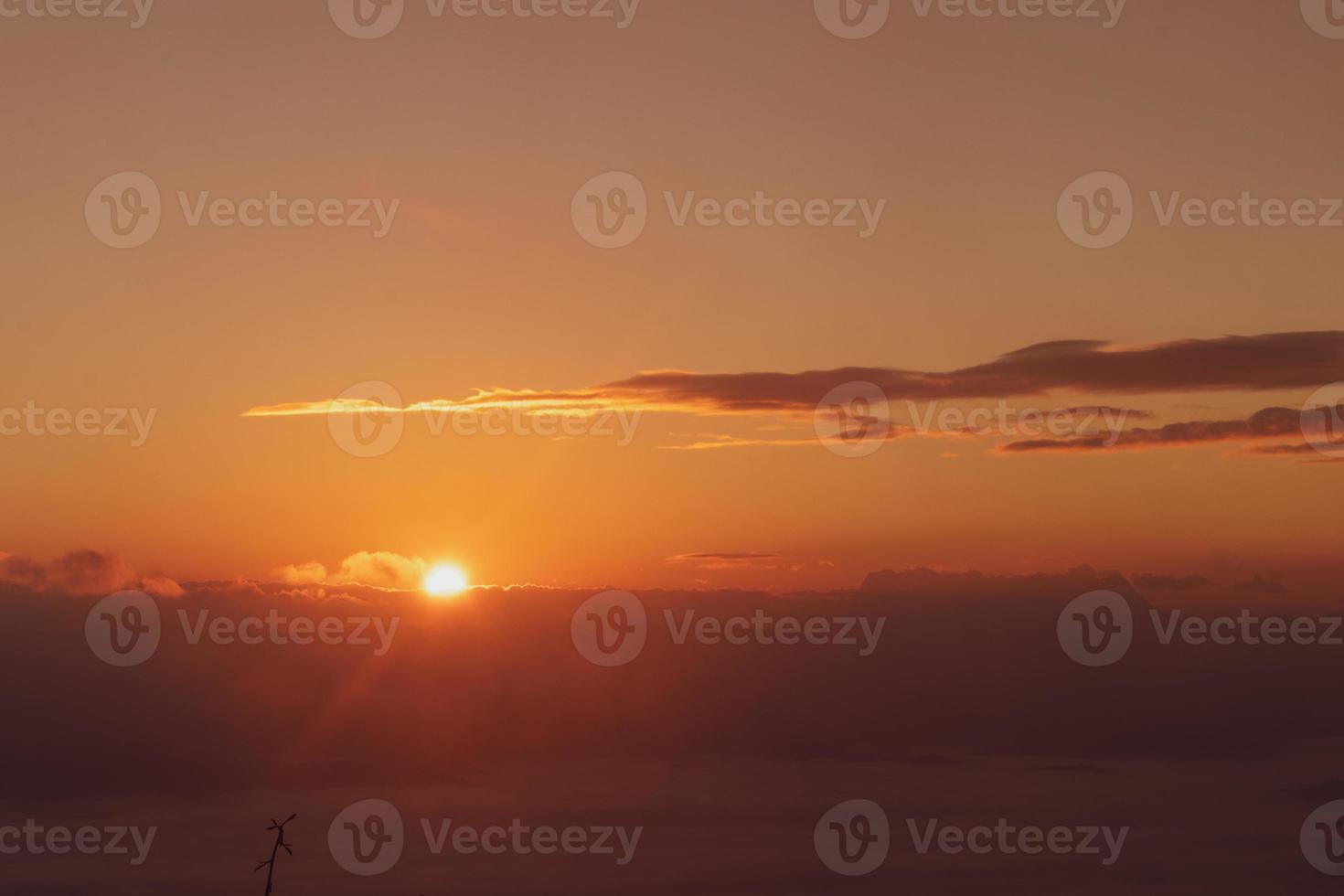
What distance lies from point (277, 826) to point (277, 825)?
421mm

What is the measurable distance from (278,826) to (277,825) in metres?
0.31

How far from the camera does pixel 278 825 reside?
99.5ft

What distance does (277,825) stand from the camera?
30109 mm

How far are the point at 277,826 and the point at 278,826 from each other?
0.38ft

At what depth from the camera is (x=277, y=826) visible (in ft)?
97.5

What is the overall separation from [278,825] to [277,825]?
234 millimetres

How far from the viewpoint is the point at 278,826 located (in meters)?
29.8

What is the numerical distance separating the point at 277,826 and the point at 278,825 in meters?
0.65
